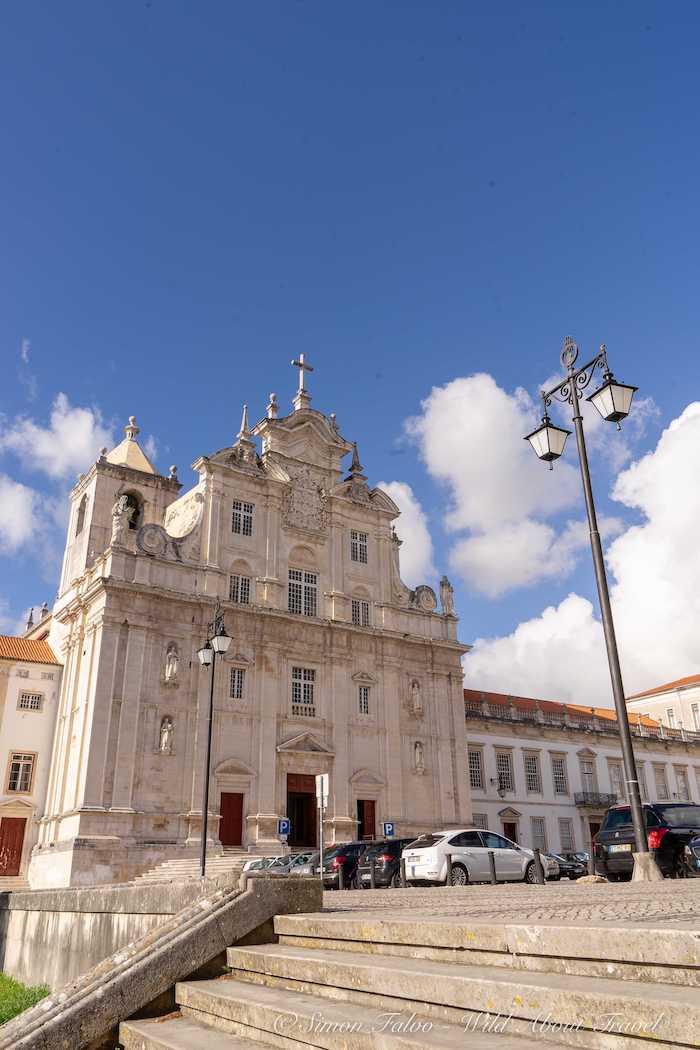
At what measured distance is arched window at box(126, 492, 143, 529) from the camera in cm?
4384

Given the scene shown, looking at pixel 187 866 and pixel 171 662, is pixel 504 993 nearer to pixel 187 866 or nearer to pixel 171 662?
pixel 187 866

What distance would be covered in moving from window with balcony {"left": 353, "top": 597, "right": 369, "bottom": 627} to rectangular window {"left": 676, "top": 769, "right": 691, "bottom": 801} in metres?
30.4

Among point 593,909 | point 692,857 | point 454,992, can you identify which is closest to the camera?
point 454,992

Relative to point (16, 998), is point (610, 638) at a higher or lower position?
higher

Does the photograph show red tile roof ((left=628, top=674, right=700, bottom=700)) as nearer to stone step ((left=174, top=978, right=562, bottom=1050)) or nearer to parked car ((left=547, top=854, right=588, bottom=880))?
parked car ((left=547, top=854, right=588, bottom=880))

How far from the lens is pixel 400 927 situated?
617 centimetres

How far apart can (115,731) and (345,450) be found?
62.1 feet

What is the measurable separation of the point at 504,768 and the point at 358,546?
53.5 feet

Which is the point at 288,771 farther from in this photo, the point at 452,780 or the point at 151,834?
the point at 452,780

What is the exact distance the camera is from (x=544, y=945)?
488 centimetres

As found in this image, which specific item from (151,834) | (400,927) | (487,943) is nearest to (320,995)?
(400,927)

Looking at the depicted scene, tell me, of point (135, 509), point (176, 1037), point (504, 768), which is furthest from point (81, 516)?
point (176, 1037)

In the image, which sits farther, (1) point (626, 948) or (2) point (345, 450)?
(2) point (345, 450)

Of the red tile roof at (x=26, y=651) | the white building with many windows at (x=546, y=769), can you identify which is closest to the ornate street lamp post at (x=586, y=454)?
the red tile roof at (x=26, y=651)
